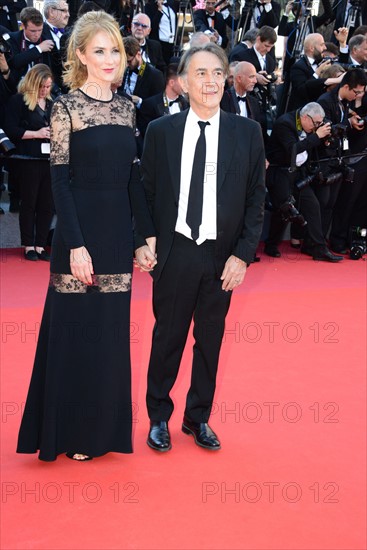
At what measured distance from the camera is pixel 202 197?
113 inches

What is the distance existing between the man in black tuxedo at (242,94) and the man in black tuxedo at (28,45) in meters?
1.44

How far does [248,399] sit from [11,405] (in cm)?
105

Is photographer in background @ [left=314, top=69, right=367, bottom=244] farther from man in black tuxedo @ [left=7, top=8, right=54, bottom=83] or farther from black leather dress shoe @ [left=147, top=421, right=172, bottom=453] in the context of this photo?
black leather dress shoe @ [left=147, top=421, right=172, bottom=453]

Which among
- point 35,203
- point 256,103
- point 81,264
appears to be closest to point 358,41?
point 256,103

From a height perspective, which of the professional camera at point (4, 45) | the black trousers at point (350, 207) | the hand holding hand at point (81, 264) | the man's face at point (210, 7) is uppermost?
the man's face at point (210, 7)

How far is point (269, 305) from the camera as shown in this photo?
5.34m

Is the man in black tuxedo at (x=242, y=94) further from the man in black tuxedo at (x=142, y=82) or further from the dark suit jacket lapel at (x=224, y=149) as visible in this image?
the dark suit jacket lapel at (x=224, y=149)

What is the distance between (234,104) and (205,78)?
3699mm

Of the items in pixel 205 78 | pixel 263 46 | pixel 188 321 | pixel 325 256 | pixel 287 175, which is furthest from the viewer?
pixel 263 46

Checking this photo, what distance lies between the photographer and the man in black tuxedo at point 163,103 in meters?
6.38

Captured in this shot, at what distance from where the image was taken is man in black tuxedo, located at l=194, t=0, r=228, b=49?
8448 millimetres

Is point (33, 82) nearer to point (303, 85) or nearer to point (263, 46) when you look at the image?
point (263, 46)

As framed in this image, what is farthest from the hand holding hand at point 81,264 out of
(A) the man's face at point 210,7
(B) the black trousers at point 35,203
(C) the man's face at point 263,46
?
(A) the man's face at point 210,7

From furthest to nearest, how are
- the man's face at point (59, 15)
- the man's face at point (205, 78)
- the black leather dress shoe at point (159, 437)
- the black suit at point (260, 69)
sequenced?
the black suit at point (260, 69), the man's face at point (59, 15), the black leather dress shoe at point (159, 437), the man's face at point (205, 78)
